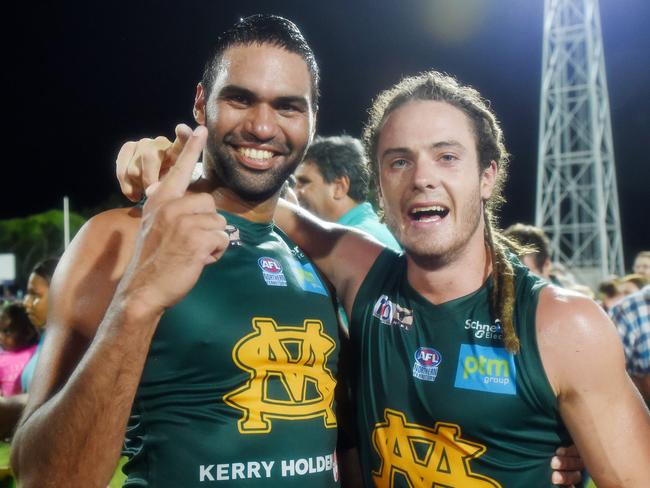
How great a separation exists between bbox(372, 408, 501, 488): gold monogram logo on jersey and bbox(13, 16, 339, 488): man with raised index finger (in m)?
0.18

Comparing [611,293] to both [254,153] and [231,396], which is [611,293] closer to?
[254,153]

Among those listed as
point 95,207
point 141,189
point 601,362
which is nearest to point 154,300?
point 141,189

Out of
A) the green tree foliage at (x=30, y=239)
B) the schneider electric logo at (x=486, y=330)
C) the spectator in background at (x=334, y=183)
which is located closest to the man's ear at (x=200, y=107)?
the schneider electric logo at (x=486, y=330)

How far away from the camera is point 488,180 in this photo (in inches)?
97.0

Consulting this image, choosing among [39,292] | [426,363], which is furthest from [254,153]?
[39,292]

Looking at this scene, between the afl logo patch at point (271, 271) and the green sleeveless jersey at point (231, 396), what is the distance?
0.8 inches

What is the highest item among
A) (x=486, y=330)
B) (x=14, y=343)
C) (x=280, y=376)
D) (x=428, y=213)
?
(x=428, y=213)

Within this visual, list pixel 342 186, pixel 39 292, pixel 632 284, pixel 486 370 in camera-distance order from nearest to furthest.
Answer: pixel 486 370
pixel 342 186
pixel 39 292
pixel 632 284

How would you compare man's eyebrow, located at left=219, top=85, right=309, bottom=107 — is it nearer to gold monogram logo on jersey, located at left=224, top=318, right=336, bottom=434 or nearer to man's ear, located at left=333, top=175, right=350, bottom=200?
gold monogram logo on jersey, located at left=224, top=318, right=336, bottom=434

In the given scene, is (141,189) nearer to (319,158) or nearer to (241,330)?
(241,330)

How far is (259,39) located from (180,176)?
3.11 feet

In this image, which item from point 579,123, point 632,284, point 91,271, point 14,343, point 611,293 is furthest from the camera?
point 579,123

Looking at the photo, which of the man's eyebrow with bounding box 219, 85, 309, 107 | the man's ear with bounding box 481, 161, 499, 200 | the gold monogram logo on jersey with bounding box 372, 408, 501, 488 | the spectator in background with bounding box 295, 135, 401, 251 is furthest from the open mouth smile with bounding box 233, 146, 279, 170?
the spectator in background with bounding box 295, 135, 401, 251

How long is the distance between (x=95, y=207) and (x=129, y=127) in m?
6.96
